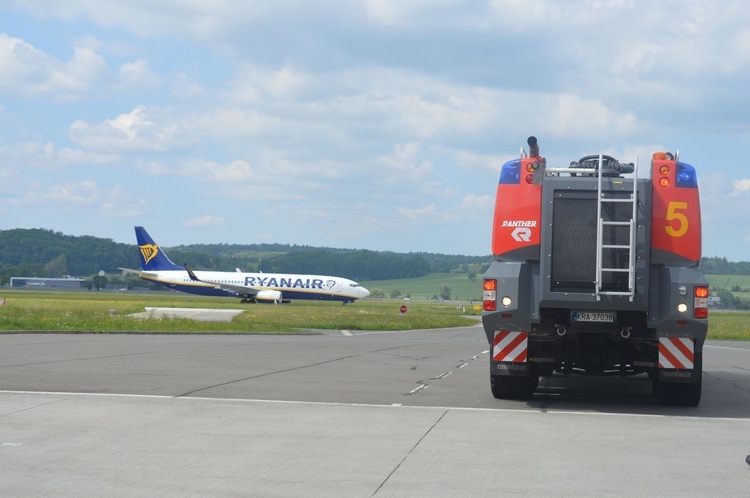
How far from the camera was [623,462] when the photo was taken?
871 cm

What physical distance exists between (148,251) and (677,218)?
284 feet

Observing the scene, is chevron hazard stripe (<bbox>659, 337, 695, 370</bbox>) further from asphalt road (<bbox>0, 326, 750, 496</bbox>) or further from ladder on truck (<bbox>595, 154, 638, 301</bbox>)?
ladder on truck (<bbox>595, 154, 638, 301</bbox>)

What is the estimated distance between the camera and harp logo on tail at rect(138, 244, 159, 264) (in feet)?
309

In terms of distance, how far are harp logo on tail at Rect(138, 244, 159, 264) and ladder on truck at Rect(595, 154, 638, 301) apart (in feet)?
282

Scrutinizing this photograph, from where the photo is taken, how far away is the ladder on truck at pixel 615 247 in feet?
38.9

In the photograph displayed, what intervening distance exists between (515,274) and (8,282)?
17394 centimetres

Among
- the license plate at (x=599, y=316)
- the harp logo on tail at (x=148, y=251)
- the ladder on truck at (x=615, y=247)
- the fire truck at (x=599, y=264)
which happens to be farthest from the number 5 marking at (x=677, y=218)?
the harp logo on tail at (x=148, y=251)

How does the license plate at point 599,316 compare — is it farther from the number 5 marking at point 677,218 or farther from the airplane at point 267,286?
the airplane at point 267,286

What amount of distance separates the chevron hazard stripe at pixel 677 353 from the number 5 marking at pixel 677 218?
1.37m

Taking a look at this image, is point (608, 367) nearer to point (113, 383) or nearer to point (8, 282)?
point (113, 383)

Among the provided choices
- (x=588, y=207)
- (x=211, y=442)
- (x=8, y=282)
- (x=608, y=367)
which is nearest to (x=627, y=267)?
(x=588, y=207)

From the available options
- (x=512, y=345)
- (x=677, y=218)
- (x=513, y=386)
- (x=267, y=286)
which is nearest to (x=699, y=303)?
(x=677, y=218)

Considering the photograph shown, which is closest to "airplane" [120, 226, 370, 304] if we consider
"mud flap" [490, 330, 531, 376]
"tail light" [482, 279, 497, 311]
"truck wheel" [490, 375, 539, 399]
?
"truck wheel" [490, 375, 539, 399]

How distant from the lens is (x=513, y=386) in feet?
43.9
